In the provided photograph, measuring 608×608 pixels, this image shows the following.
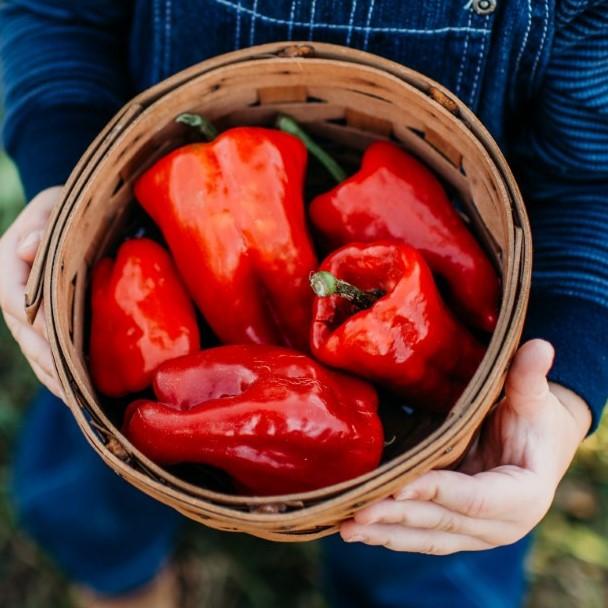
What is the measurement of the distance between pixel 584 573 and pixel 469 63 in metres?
1.40

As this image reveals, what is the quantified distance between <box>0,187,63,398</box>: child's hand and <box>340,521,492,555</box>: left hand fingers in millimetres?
439

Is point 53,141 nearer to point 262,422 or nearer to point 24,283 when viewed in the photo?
point 24,283

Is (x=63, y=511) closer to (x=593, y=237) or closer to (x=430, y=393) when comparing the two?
(x=430, y=393)

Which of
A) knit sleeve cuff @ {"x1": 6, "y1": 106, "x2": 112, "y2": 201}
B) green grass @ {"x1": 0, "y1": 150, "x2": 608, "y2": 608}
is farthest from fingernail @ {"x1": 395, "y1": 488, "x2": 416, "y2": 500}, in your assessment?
green grass @ {"x1": 0, "y1": 150, "x2": 608, "y2": 608}

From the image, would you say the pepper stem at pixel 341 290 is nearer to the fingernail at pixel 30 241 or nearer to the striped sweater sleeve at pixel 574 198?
the striped sweater sleeve at pixel 574 198

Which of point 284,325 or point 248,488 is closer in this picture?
point 248,488

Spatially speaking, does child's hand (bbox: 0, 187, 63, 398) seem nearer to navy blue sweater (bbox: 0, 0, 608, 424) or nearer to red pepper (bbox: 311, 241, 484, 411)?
navy blue sweater (bbox: 0, 0, 608, 424)

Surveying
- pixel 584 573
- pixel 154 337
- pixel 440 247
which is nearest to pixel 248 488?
pixel 154 337

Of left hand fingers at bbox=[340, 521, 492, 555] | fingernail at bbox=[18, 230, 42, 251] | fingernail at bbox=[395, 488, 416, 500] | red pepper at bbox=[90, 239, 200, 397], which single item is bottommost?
left hand fingers at bbox=[340, 521, 492, 555]

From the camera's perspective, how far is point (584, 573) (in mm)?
2010

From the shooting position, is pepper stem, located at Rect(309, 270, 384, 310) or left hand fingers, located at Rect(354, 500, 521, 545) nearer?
left hand fingers, located at Rect(354, 500, 521, 545)

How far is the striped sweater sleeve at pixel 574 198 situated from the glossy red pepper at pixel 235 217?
362 millimetres

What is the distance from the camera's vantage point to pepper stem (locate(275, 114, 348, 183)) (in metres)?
1.29

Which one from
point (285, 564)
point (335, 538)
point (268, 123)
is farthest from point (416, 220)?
point (285, 564)
